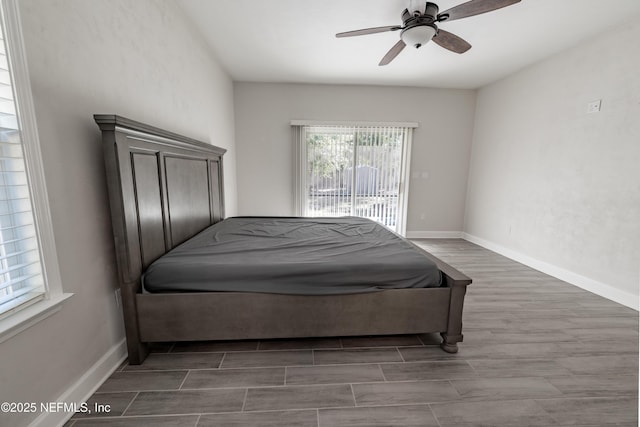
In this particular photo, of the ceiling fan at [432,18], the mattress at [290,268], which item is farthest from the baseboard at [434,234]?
the ceiling fan at [432,18]

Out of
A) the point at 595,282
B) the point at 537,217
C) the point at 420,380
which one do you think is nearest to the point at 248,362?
the point at 420,380

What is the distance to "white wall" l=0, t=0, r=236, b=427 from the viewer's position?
3.53ft

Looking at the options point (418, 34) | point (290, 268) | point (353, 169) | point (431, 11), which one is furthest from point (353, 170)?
point (290, 268)

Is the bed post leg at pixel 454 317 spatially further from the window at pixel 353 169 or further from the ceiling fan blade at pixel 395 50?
the window at pixel 353 169

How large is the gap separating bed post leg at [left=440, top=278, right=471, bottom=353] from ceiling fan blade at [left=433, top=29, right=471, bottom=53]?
199 centimetres

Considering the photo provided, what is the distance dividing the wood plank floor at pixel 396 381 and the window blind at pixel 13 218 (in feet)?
2.29

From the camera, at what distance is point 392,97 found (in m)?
4.41

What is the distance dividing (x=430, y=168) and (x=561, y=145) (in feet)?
5.97

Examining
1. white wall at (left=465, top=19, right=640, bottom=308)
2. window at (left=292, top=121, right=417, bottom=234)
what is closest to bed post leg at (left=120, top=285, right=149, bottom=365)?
window at (left=292, top=121, right=417, bottom=234)

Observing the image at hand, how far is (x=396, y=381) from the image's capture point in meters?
1.50

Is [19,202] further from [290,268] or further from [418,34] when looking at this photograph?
[418,34]

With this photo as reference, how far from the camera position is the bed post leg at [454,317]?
1691mm

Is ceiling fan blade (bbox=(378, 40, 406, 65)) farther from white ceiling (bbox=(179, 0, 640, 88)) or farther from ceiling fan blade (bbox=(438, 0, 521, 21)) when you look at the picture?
ceiling fan blade (bbox=(438, 0, 521, 21))

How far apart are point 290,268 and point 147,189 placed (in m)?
1.05
